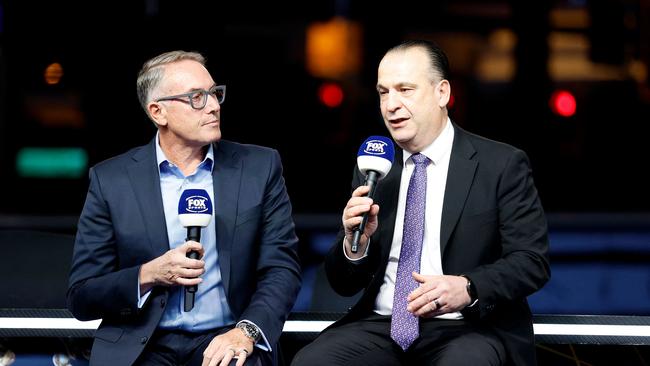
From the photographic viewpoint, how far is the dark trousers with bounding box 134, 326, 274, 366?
328 cm

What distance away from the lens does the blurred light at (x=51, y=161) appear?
11508mm

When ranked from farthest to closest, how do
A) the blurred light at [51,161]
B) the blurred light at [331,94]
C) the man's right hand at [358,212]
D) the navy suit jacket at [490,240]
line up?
1. the blurred light at [331,94]
2. the blurred light at [51,161]
3. the navy suit jacket at [490,240]
4. the man's right hand at [358,212]

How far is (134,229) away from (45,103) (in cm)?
892

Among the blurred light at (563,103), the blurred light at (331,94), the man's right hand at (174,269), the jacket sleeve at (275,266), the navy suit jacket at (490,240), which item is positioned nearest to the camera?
the man's right hand at (174,269)

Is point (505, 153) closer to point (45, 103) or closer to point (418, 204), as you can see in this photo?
point (418, 204)

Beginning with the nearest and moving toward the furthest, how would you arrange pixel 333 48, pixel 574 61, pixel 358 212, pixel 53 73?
pixel 358 212
pixel 574 61
pixel 333 48
pixel 53 73

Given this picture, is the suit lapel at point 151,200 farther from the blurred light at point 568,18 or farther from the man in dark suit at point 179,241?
the blurred light at point 568,18

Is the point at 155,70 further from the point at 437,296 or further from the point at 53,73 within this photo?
the point at 53,73

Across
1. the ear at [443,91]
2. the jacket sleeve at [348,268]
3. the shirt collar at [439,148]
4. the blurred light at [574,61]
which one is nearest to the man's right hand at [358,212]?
the jacket sleeve at [348,268]

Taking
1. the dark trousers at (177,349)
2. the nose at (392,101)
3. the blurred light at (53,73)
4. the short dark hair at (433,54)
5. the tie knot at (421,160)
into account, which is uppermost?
the short dark hair at (433,54)

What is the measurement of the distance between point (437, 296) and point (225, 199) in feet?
2.68

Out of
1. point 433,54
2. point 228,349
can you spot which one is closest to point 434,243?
point 433,54

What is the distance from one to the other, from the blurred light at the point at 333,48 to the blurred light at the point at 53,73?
114 inches

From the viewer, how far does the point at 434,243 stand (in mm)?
3279
